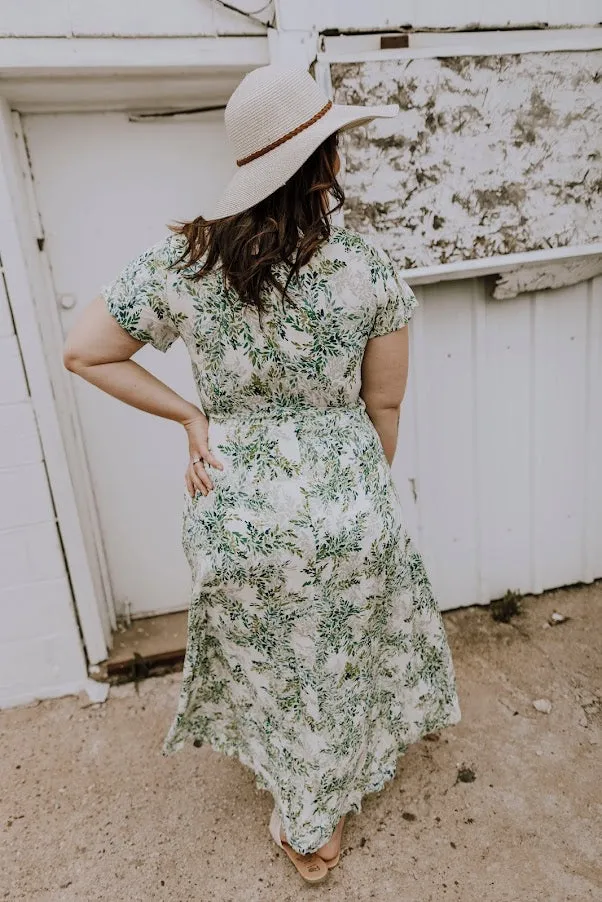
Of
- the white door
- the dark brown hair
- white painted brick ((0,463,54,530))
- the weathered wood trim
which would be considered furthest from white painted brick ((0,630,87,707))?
the weathered wood trim

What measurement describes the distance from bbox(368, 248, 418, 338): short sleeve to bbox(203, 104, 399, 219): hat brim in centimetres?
31

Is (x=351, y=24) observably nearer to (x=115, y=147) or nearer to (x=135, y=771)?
(x=115, y=147)

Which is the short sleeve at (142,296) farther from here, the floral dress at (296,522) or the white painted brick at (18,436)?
the white painted brick at (18,436)

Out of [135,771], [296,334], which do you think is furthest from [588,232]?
[135,771]

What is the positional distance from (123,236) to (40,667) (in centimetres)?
180

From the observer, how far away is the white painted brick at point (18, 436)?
249cm

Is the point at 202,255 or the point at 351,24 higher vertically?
the point at 351,24

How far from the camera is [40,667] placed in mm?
2779

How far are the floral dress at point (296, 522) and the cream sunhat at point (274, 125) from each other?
0.20 meters

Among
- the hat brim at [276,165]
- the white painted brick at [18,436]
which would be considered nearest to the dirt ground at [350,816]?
the white painted brick at [18,436]

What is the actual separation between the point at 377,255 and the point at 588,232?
4.84 ft

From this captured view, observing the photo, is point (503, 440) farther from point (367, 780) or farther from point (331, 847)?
point (331, 847)

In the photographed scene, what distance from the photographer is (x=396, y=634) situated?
6.48ft

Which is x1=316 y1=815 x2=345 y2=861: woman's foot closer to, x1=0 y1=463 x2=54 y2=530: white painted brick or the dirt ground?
the dirt ground
